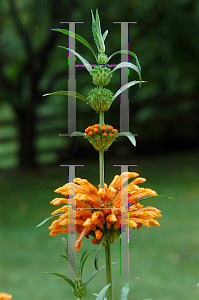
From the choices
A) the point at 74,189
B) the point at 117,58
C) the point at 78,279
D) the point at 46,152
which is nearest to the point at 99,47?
the point at 74,189

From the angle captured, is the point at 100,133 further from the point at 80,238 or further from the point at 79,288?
the point at 79,288

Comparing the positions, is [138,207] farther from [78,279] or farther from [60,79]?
[60,79]

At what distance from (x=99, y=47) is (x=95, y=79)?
0.08 m

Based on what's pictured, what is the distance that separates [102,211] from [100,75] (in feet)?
→ 0.91

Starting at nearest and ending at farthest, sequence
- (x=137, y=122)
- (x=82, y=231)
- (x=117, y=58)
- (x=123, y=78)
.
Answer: (x=82, y=231) → (x=123, y=78) → (x=117, y=58) → (x=137, y=122)

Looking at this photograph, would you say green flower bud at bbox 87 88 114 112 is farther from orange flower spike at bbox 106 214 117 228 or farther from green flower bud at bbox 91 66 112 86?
orange flower spike at bbox 106 214 117 228

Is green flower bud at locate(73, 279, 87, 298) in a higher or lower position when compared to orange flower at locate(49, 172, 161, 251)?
lower

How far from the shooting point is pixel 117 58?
2070mm

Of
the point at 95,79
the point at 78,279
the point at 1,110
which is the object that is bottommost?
the point at 78,279

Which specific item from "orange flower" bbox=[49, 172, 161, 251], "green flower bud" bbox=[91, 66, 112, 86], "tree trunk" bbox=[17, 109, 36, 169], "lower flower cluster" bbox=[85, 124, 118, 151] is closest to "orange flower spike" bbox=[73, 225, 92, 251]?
"orange flower" bbox=[49, 172, 161, 251]

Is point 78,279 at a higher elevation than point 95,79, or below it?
below

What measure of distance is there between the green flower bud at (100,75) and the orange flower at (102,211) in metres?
0.21

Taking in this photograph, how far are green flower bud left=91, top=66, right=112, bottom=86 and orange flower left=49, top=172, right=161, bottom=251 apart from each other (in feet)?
0.69

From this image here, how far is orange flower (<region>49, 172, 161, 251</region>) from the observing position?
55 centimetres
